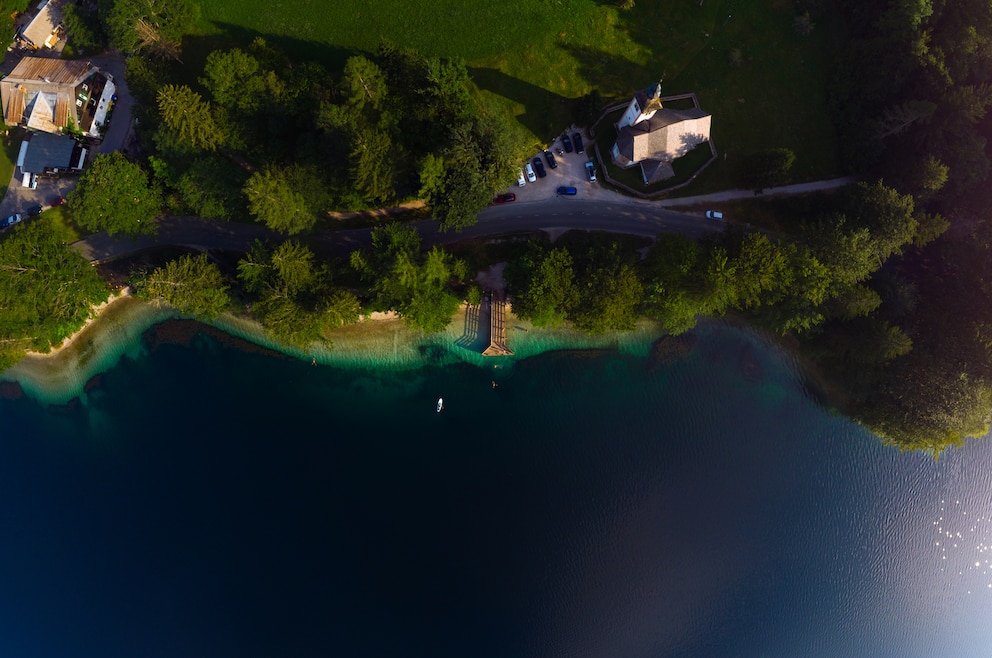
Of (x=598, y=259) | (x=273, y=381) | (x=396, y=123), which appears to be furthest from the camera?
(x=273, y=381)

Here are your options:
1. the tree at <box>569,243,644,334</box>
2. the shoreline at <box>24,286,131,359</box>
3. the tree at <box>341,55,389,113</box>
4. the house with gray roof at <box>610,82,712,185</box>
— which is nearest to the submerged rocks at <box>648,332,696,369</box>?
the tree at <box>569,243,644,334</box>

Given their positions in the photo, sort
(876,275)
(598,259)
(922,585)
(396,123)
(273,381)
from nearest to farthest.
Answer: (396,123)
(598,259)
(876,275)
(273,381)
(922,585)

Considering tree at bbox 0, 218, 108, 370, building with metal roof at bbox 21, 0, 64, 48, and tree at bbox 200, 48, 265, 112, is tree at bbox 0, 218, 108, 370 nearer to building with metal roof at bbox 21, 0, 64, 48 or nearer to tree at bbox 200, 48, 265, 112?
building with metal roof at bbox 21, 0, 64, 48

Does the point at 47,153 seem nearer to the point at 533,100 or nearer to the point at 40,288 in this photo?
the point at 40,288

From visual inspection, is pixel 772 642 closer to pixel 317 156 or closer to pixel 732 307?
pixel 732 307

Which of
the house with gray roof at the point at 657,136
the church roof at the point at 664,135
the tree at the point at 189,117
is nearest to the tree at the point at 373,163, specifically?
the tree at the point at 189,117

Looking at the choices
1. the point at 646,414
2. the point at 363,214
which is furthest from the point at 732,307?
the point at 363,214

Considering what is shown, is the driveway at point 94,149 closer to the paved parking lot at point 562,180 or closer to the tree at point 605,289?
the paved parking lot at point 562,180
